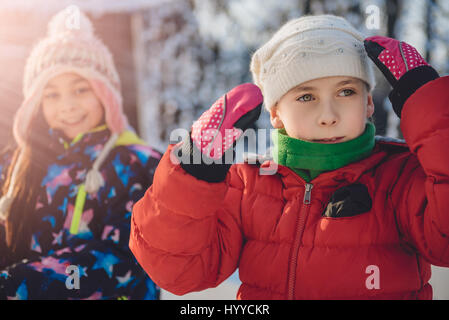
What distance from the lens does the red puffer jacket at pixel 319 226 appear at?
3.12ft

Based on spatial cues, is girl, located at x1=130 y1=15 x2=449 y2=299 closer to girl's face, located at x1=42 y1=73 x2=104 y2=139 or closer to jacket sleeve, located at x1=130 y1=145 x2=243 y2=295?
jacket sleeve, located at x1=130 y1=145 x2=243 y2=295

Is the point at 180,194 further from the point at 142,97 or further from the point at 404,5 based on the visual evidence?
the point at 404,5

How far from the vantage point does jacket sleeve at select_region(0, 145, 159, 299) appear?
63.7 inches

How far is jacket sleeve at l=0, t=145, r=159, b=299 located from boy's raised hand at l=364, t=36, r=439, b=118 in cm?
107

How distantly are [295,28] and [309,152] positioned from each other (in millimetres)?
361

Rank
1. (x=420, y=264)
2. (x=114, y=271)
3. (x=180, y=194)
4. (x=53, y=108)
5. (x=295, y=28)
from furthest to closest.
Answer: (x=53, y=108) < (x=114, y=271) < (x=295, y=28) < (x=420, y=264) < (x=180, y=194)

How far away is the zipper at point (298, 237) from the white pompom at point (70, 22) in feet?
4.43

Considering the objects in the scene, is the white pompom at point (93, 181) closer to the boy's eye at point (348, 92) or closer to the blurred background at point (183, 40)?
A: the blurred background at point (183, 40)

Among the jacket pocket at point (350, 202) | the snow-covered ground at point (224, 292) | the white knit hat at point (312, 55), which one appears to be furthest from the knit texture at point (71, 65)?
the jacket pocket at point (350, 202)

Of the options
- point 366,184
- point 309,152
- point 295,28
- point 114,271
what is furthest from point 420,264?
point 114,271

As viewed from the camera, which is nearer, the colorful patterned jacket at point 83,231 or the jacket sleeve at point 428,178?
the jacket sleeve at point 428,178

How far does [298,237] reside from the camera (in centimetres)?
105

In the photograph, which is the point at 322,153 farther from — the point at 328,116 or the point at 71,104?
the point at 71,104
